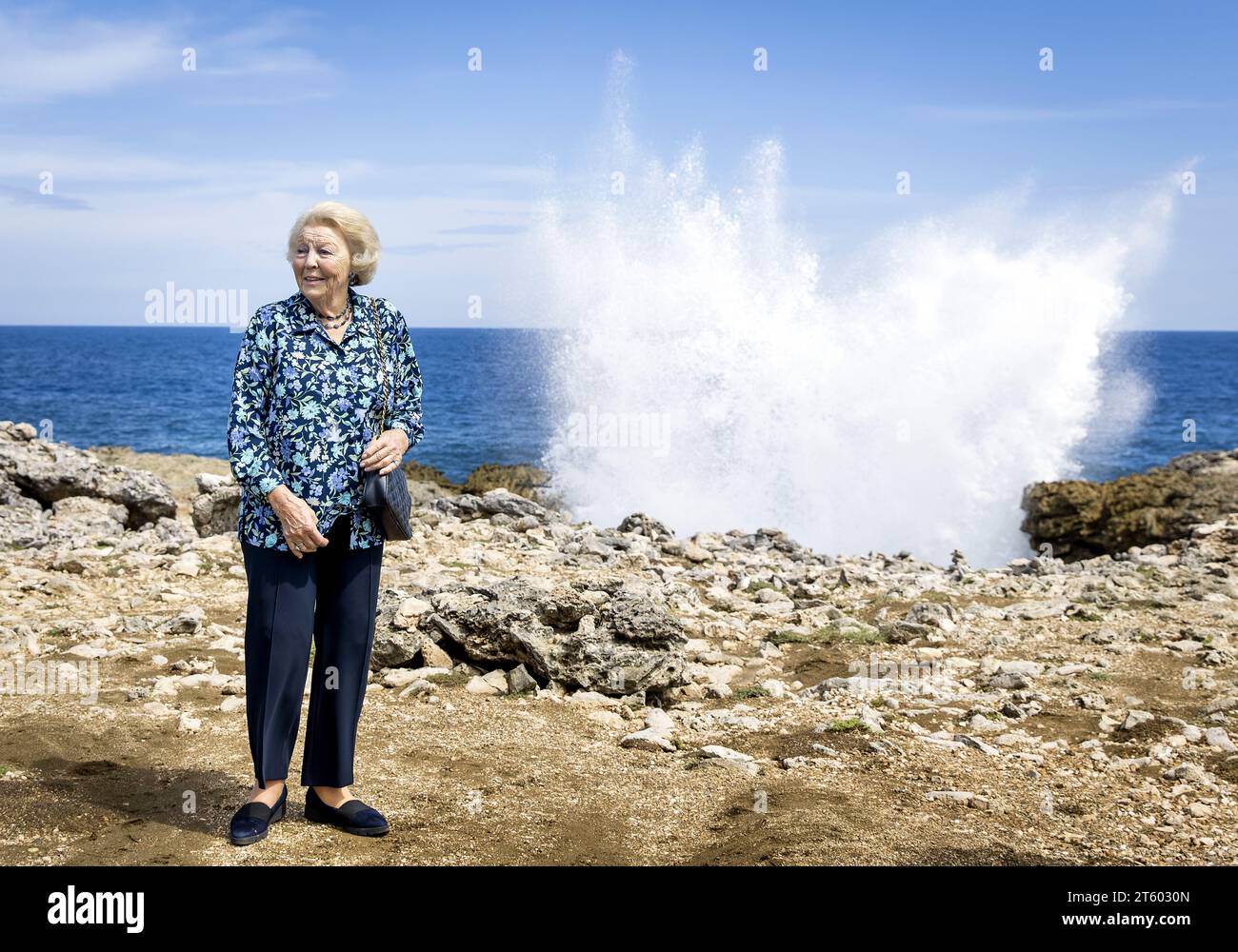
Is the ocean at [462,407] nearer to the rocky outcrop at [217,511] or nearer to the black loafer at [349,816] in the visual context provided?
the rocky outcrop at [217,511]

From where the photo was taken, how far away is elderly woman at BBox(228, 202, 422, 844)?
3840 mm

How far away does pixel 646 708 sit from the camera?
6.32 meters

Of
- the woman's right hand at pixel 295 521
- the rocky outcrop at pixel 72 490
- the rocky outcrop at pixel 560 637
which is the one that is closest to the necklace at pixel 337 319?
the woman's right hand at pixel 295 521

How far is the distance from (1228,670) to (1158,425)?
55889mm

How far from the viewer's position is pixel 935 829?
4.44 meters

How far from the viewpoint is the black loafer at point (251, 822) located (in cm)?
391

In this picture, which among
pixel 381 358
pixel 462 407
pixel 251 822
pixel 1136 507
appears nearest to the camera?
pixel 251 822

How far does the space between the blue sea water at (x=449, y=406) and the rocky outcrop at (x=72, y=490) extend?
6.80 metres

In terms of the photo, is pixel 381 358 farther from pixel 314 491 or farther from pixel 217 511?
pixel 217 511

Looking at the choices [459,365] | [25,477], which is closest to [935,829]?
[25,477]

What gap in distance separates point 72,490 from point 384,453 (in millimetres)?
10305

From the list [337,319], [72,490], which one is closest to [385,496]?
[337,319]

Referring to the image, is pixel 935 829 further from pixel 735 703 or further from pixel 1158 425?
pixel 1158 425
